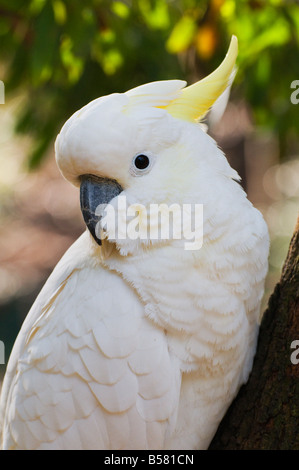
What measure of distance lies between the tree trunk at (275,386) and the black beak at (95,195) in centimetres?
57

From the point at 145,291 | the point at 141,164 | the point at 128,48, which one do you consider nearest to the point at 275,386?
the point at 145,291

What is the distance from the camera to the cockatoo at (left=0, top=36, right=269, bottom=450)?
1.58m

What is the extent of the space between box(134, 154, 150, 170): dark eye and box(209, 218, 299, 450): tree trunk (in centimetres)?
50

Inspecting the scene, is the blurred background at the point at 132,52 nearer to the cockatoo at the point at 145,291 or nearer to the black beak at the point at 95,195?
the cockatoo at the point at 145,291

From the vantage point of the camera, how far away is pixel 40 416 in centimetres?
166

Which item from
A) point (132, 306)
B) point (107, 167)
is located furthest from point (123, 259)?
point (107, 167)

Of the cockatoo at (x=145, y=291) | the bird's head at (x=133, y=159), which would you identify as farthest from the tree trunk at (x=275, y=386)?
the bird's head at (x=133, y=159)

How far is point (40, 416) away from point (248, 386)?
65cm

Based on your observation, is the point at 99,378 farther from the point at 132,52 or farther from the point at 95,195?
the point at 132,52

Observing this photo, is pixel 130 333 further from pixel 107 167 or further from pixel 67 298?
pixel 107 167

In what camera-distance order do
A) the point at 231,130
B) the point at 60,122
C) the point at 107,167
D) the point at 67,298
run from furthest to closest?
1. the point at 231,130
2. the point at 60,122
3. the point at 67,298
4. the point at 107,167

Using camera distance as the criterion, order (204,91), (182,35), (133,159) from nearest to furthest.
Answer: (133,159) < (204,91) < (182,35)

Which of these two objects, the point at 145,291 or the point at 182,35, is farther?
the point at 182,35

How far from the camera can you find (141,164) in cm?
159
